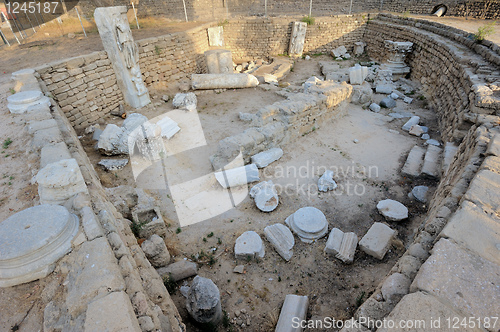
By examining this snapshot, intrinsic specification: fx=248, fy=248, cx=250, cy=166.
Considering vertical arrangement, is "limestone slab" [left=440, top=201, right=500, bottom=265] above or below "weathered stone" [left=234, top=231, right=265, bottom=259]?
above

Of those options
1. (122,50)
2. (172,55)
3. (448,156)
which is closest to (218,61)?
(172,55)

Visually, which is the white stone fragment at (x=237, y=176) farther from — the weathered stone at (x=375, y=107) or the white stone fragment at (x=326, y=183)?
the weathered stone at (x=375, y=107)

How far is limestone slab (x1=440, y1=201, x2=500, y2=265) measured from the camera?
7.99 ft

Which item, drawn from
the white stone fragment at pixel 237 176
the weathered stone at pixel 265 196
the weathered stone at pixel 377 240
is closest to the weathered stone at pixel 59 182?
the white stone fragment at pixel 237 176

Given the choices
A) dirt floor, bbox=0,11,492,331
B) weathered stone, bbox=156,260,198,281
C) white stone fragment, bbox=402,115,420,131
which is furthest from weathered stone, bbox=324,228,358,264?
white stone fragment, bbox=402,115,420,131

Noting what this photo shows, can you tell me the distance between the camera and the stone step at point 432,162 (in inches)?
207

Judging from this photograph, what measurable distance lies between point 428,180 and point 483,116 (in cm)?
171

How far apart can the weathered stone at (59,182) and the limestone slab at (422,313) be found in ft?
11.4

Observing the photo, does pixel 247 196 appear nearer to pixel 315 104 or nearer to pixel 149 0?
pixel 315 104

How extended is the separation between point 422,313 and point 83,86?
894cm

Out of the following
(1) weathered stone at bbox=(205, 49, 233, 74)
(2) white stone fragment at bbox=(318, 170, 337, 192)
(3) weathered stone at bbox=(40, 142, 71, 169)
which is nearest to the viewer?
(3) weathered stone at bbox=(40, 142, 71, 169)

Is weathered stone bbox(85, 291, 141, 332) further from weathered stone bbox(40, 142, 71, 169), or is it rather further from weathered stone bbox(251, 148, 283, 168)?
weathered stone bbox(251, 148, 283, 168)

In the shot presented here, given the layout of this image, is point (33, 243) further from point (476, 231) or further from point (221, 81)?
point (221, 81)

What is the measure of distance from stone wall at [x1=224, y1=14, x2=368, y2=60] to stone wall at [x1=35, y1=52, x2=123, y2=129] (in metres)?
8.30
